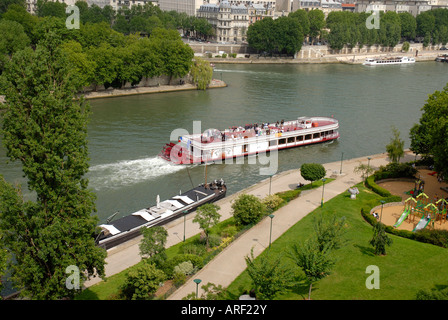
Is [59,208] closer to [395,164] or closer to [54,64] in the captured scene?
[54,64]

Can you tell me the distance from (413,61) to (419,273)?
120m

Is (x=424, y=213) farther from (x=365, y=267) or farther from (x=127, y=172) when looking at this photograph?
(x=127, y=172)

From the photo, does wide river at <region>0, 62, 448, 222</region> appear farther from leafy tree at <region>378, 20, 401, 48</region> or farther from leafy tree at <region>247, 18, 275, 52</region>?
leafy tree at <region>378, 20, 401, 48</region>

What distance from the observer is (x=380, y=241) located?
27.0 m

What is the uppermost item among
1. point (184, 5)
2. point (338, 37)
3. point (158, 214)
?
point (184, 5)

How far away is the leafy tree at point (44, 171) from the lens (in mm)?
19766

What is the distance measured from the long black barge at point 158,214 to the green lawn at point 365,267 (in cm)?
699

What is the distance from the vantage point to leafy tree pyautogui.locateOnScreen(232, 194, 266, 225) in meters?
31.1

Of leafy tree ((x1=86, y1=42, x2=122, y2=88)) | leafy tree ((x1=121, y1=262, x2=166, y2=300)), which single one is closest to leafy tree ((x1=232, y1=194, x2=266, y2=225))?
leafy tree ((x1=121, y1=262, x2=166, y2=300))

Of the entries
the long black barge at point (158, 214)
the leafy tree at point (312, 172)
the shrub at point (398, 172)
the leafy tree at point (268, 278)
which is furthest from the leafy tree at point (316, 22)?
the leafy tree at point (268, 278)

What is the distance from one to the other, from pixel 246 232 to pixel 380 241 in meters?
7.82

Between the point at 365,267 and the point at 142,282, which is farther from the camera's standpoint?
the point at 365,267

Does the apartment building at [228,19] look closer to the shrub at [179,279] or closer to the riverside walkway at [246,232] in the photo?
the riverside walkway at [246,232]

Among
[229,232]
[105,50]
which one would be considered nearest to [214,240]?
[229,232]
